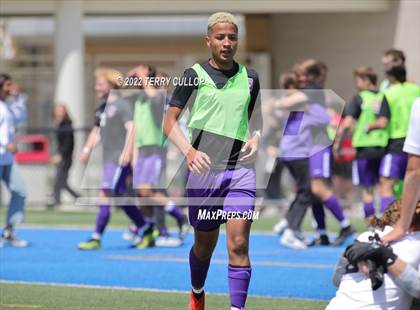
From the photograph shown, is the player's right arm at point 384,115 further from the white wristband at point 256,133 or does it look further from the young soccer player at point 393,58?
the white wristband at point 256,133

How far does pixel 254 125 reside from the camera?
8164mm

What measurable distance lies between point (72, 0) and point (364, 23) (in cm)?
709

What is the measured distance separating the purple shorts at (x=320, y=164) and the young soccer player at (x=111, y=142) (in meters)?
2.24

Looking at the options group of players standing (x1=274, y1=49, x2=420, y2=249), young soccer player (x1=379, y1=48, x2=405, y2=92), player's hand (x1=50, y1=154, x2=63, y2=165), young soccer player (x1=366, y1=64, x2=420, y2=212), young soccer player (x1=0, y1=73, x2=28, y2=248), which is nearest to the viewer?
young soccer player (x1=379, y1=48, x2=405, y2=92)

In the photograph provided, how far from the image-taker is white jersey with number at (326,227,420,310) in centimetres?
608

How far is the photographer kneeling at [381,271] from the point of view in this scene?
592 cm

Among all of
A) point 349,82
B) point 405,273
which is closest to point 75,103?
point 349,82

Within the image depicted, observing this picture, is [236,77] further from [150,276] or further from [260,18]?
[260,18]

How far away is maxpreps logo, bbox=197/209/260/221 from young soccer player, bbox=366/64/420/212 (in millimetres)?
5679

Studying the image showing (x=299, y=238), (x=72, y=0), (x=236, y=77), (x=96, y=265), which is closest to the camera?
(x=236, y=77)

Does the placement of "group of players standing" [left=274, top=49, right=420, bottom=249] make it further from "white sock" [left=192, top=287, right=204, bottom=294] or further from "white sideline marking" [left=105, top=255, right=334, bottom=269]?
"white sock" [left=192, top=287, right=204, bottom=294]

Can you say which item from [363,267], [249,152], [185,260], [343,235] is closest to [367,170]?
[343,235]

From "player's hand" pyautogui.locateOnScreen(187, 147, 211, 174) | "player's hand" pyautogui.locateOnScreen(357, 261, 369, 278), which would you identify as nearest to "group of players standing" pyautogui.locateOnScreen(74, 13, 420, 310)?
"player's hand" pyautogui.locateOnScreen(187, 147, 211, 174)

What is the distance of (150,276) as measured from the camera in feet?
36.9
